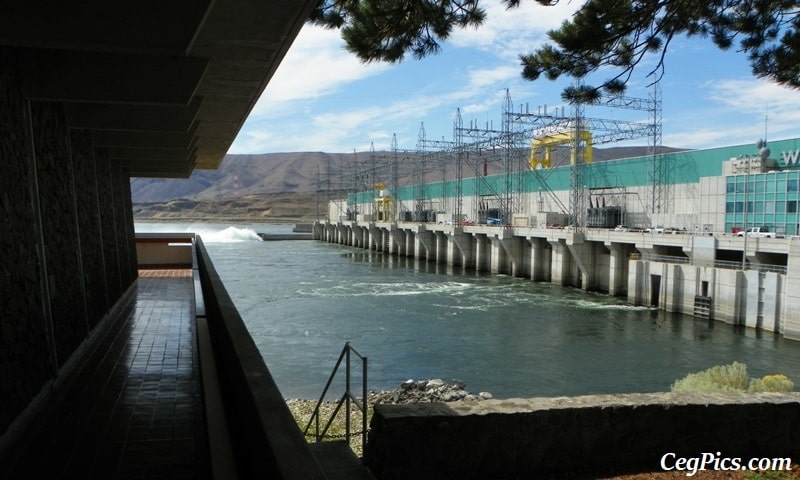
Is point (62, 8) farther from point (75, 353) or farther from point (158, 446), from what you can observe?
point (75, 353)

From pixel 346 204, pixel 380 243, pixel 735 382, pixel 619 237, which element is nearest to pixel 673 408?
pixel 735 382

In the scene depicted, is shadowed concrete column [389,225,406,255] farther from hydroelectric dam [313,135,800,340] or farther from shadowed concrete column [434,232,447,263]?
shadowed concrete column [434,232,447,263]

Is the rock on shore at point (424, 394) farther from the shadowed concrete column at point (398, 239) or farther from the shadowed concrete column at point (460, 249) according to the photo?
the shadowed concrete column at point (398, 239)

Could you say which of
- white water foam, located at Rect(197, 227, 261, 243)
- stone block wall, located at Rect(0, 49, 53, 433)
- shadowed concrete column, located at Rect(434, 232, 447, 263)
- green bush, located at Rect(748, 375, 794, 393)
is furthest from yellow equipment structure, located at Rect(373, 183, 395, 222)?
stone block wall, located at Rect(0, 49, 53, 433)

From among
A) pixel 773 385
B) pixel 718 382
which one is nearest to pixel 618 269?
pixel 773 385

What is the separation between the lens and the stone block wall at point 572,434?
19.1 ft

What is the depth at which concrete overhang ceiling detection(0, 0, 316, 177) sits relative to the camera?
4199mm

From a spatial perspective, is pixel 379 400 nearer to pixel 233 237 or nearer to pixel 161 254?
pixel 161 254

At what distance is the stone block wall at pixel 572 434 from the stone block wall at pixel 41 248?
9.79 ft

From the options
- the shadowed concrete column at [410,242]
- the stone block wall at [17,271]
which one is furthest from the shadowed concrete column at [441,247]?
the stone block wall at [17,271]

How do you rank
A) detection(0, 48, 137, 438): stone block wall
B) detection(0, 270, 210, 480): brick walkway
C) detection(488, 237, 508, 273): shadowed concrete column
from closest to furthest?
1. detection(0, 270, 210, 480): brick walkway
2. detection(0, 48, 137, 438): stone block wall
3. detection(488, 237, 508, 273): shadowed concrete column

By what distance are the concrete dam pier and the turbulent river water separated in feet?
3.03

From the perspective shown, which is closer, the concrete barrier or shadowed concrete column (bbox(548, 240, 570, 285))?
the concrete barrier

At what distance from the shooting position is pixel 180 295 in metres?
12.6
